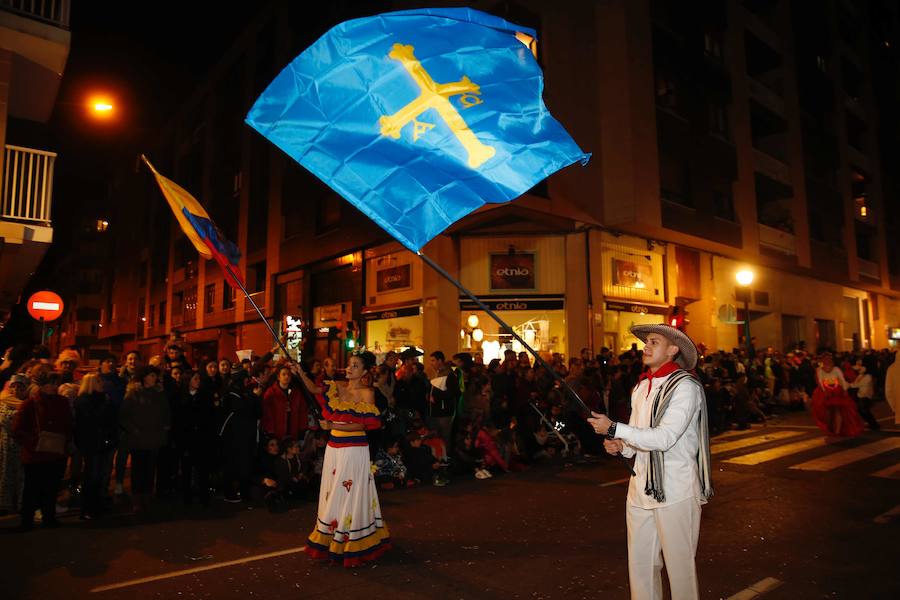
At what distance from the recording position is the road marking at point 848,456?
1022cm

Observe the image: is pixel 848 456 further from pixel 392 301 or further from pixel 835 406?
pixel 392 301

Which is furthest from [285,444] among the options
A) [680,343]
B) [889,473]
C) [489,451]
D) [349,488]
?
[889,473]

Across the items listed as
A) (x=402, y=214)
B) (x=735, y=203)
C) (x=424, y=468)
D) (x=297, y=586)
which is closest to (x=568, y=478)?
(x=424, y=468)

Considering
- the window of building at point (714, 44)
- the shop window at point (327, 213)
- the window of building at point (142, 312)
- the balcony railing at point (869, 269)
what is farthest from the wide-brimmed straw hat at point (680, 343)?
the window of building at point (142, 312)

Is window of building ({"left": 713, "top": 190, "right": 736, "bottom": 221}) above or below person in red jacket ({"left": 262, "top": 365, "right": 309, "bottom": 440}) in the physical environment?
above

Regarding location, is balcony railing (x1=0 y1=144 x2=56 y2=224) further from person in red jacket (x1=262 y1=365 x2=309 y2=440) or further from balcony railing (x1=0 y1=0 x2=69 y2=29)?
person in red jacket (x1=262 y1=365 x2=309 y2=440)

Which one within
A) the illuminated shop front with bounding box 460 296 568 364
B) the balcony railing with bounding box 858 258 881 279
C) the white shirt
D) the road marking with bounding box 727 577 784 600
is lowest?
the road marking with bounding box 727 577 784 600

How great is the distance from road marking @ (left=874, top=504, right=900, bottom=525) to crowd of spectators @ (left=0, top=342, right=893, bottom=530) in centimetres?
409

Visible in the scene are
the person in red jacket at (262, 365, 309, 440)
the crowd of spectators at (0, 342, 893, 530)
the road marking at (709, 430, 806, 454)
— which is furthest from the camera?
the road marking at (709, 430, 806, 454)

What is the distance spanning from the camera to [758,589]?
4.95 meters

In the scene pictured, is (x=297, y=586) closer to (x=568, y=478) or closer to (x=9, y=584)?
(x=9, y=584)

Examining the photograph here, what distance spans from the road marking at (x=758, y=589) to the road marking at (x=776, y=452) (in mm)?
6080

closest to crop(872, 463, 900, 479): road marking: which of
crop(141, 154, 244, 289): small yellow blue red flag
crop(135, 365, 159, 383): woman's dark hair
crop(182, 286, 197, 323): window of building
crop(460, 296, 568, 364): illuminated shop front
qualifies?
crop(141, 154, 244, 289): small yellow blue red flag

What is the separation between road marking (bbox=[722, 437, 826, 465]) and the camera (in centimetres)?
1095
